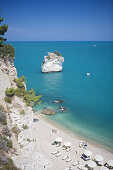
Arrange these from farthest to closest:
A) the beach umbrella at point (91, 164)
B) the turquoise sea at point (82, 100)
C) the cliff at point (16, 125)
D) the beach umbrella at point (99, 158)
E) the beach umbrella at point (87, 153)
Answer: the turquoise sea at point (82, 100) → the beach umbrella at point (87, 153) → the beach umbrella at point (99, 158) → the beach umbrella at point (91, 164) → the cliff at point (16, 125)

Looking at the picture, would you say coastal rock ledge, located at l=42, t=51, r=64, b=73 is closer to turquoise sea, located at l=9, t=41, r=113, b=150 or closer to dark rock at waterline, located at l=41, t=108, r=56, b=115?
turquoise sea, located at l=9, t=41, r=113, b=150

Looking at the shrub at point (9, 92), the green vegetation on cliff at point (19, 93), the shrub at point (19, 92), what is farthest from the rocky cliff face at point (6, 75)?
the shrub at point (19, 92)

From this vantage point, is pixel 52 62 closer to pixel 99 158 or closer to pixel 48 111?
pixel 48 111

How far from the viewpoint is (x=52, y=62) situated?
72.7 metres

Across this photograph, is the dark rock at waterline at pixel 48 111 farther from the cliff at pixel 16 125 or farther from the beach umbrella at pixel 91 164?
the beach umbrella at pixel 91 164

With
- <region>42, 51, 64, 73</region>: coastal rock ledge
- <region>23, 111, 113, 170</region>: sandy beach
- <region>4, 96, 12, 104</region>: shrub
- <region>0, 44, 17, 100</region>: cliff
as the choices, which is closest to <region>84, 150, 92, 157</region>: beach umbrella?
<region>23, 111, 113, 170</region>: sandy beach

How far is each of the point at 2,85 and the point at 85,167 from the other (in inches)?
630

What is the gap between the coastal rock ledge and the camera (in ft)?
235

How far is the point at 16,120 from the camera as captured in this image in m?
21.2

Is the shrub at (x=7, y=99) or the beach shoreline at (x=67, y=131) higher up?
the shrub at (x=7, y=99)

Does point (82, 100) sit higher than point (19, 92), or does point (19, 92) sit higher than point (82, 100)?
point (19, 92)

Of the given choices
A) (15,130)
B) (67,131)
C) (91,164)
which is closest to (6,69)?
(15,130)

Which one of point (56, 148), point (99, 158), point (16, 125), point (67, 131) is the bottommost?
point (56, 148)

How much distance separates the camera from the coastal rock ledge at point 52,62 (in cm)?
7150
